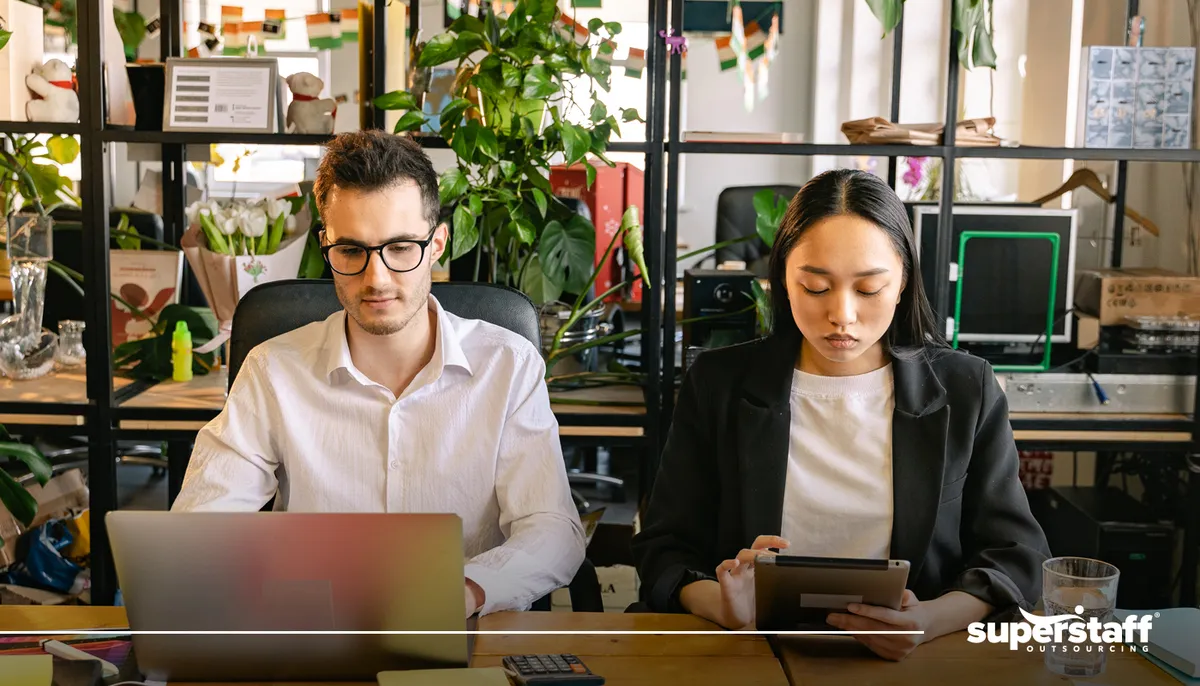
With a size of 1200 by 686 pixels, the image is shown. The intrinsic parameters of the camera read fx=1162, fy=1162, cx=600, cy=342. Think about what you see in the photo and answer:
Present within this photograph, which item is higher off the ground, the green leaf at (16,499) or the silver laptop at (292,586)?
the silver laptop at (292,586)

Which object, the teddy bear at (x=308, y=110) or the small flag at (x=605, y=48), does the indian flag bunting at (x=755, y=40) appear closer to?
the small flag at (x=605, y=48)

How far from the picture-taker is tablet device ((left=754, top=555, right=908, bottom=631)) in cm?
122

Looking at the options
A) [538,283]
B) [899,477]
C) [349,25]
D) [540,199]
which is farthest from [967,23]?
[349,25]

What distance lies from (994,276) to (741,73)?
15.2 ft

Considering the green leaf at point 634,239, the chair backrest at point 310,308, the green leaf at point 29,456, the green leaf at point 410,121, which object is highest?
the green leaf at point 410,121

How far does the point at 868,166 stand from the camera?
19.0 feet

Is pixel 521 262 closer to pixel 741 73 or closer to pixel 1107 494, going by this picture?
pixel 1107 494

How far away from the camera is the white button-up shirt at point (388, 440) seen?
Result: 5.53ft

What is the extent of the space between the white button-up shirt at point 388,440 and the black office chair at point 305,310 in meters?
0.06

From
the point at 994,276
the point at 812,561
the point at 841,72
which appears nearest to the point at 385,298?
the point at 812,561

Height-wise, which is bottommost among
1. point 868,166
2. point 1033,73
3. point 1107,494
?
point 1107,494

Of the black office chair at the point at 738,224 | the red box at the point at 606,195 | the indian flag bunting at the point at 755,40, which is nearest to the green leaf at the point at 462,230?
the red box at the point at 606,195

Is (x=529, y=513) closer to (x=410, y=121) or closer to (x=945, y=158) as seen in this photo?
(x=410, y=121)

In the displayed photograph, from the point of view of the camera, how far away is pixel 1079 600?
1.24 m
